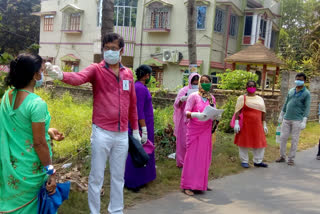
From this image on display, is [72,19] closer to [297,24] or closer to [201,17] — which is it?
[201,17]

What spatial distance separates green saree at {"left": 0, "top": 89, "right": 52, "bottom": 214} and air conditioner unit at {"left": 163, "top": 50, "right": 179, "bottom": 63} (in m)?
19.8

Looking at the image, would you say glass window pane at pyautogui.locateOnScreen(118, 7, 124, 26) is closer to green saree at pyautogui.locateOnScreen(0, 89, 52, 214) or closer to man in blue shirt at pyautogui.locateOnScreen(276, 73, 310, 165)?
man in blue shirt at pyautogui.locateOnScreen(276, 73, 310, 165)

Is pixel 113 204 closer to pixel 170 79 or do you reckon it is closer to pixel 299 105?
pixel 299 105

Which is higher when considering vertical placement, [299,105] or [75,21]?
[75,21]

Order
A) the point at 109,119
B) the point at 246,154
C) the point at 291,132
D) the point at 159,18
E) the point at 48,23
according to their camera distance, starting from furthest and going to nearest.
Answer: the point at 48,23, the point at 159,18, the point at 291,132, the point at 246,154, the point at 109,119

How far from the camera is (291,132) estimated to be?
818 centimetres

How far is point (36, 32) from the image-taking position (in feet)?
111

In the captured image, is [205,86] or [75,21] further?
[75,21]

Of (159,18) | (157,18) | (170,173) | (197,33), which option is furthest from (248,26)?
(170,173)

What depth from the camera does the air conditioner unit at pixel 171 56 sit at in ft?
73.2

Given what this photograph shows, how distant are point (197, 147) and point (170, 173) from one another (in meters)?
1.10

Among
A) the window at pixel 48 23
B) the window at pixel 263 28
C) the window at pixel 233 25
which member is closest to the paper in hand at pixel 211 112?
the window at pixel 233 25

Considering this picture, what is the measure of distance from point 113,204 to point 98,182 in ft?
1.16

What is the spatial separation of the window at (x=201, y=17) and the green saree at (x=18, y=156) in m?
20.1
